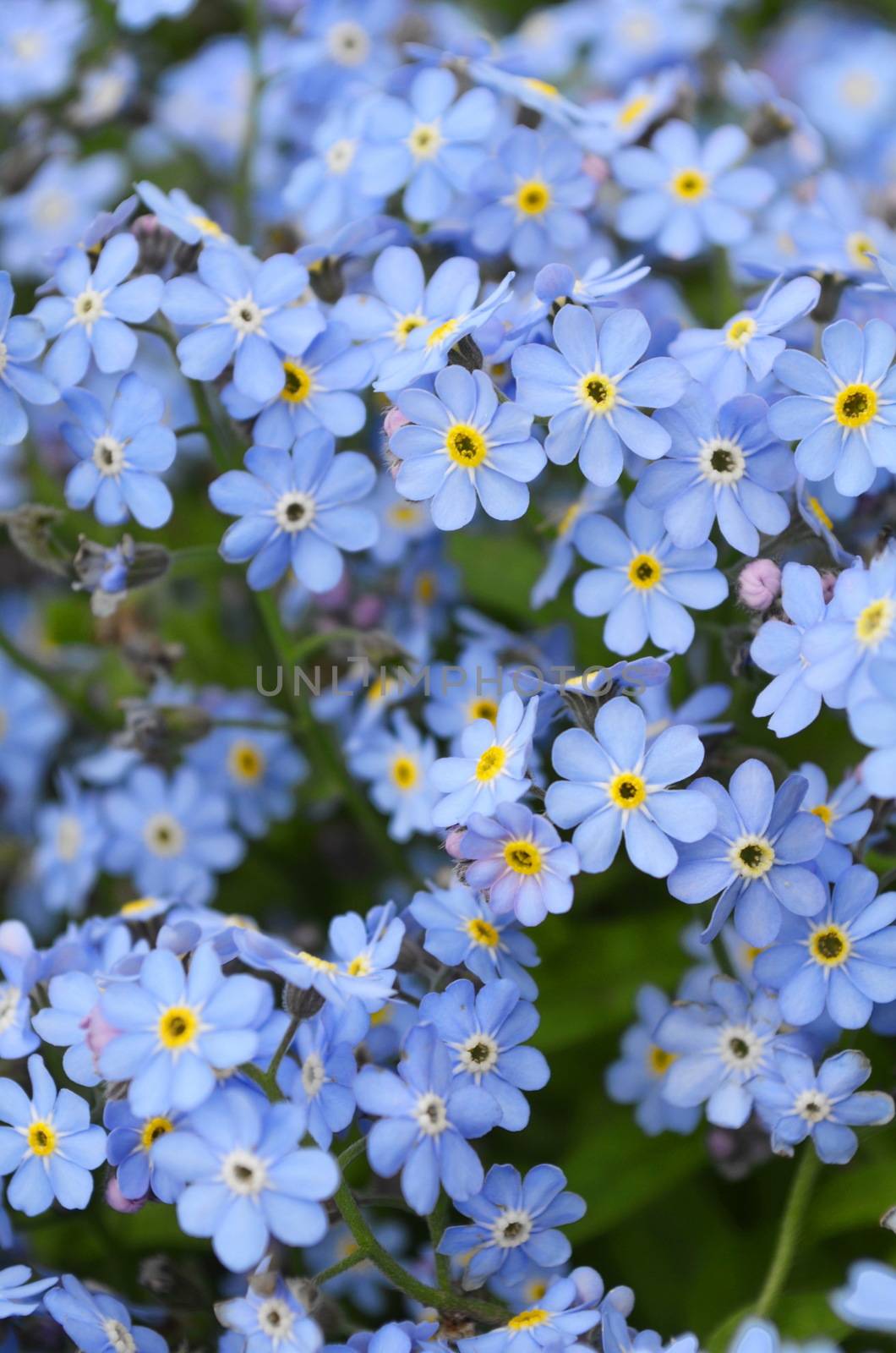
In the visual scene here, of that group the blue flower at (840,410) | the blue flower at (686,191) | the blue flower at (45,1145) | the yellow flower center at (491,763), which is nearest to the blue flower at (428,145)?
the blue flower at (686,191)

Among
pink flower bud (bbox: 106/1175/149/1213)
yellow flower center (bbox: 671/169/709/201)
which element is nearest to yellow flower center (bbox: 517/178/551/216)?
yellow flower center (bbox: 671/169/709/201)

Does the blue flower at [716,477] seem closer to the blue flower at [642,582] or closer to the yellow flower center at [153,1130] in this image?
the blue flower at [642,582]

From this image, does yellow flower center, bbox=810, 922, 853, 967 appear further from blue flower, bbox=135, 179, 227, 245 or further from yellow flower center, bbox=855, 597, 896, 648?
blue flower, bbox=135, 179, 227, 245

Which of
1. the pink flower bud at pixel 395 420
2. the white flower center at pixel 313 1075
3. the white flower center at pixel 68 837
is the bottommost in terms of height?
the white flower center at pixel 68 837

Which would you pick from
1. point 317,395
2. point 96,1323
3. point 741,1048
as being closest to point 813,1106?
point 741,1048

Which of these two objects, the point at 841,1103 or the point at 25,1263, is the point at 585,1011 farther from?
the point at 25,1263

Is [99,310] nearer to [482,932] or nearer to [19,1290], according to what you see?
[482,932]

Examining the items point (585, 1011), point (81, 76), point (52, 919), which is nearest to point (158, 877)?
point (52, 919)
